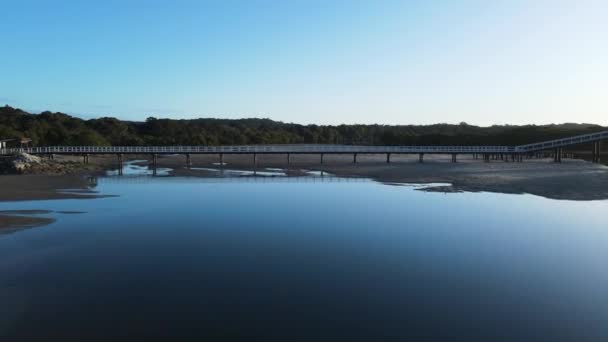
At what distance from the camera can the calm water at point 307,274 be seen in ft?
22.4

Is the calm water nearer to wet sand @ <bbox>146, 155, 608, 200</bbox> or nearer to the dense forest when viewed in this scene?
wet sand @ <bbox>146, 155, 608, 200</bbox>

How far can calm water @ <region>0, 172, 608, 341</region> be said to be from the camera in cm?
682

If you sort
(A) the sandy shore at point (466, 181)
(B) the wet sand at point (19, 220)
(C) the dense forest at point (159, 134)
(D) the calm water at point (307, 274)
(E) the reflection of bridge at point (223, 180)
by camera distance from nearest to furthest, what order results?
1. (D) the calm water at point (307, 274)
2. (B) the wet sand at point (19, 220)
3. (A) the sandy shore at point (466, 181)
4. (E) the reflection of bridge at point (223, 180)
5. (C) the dense forest at point (159, 134)

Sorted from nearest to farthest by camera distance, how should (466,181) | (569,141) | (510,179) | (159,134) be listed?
(466,181) → (510,179) → (569,141) → (159,134)

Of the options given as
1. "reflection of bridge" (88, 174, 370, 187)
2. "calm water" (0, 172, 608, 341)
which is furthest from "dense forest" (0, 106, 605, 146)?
"calm water" (0, 172, 608, 341)

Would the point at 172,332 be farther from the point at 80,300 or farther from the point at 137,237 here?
the point at 137,237

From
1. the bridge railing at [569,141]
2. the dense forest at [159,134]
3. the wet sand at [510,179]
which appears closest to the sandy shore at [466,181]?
the wet sand at [510,179]

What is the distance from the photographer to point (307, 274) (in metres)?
9.37

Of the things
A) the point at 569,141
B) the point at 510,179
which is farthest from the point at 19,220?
the point at 569,141

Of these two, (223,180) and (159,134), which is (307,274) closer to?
(223,180)

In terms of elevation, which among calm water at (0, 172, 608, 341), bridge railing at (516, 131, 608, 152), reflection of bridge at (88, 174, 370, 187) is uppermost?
bridge railing at (516, 131, 608, 152)

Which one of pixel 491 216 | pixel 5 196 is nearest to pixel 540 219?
pixel 491 216

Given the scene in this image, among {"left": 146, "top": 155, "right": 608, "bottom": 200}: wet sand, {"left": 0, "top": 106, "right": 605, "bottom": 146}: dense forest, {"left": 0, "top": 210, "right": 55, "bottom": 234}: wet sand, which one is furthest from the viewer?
{"left": 0, "top": 106, "right": 605, "bottom": 146}: dense forest

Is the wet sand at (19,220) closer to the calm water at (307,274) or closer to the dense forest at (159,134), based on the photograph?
the calm water at (307,274)
